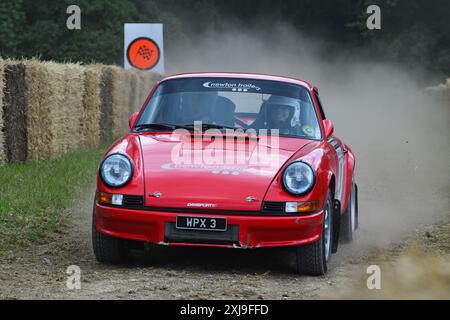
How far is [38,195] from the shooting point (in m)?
11.4

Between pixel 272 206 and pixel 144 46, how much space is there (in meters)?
18.8

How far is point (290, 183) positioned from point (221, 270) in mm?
845

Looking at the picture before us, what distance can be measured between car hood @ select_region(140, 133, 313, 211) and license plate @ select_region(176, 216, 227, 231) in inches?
3.4

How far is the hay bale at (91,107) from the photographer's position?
20016 mm

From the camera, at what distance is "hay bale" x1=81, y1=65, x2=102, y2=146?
2002cm

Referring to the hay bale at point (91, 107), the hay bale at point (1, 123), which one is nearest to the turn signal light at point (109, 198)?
the hay bale at point (1, 123)

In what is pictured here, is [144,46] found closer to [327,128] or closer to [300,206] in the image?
[327,128]

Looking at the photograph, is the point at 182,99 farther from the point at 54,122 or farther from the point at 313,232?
the point at 54,122

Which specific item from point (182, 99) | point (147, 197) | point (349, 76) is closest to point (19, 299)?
point (147, 197)

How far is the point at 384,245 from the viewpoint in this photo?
359 inches

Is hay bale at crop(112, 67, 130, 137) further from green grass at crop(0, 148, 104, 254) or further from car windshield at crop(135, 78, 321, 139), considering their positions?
car windshield at crop(135, 78, 321, 139)

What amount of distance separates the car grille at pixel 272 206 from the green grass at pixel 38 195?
2.44 metres

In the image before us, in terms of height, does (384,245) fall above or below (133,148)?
below
